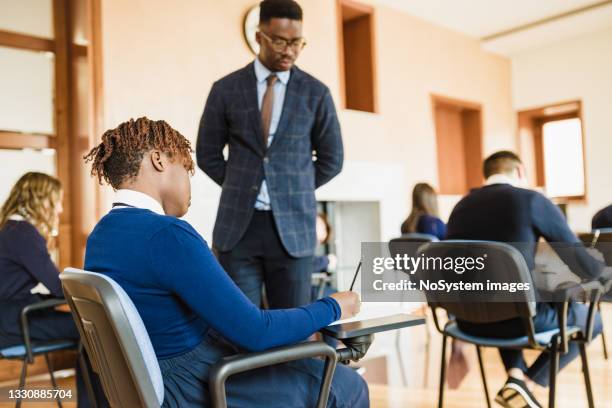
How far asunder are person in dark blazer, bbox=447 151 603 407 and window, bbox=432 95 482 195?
4685mm

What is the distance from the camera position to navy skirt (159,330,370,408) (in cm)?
114

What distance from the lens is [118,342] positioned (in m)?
1.04

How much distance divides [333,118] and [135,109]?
2.21 metres

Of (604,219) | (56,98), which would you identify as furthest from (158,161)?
(56,98)

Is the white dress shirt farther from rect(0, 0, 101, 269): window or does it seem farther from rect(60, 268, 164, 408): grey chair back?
rect(0, 0, 101, 269): window

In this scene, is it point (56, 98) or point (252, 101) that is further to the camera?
point (56, 98)

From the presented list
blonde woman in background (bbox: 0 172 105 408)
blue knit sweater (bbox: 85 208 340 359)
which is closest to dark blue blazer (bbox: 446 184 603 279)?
blue knit sweater (bbox: 85 208 340 359)

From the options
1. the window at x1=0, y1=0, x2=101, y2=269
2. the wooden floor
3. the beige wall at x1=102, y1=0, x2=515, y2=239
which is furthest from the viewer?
the beige wall at x1=102, y1=0, x2=515, y2=239

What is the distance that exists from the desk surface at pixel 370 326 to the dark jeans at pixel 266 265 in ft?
2.11

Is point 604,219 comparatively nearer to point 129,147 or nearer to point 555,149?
point 129,147

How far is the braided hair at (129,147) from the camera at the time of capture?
47.5 inches

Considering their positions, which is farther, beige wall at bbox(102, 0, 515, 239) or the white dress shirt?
beige wall at bbox(102, 0, 515, 239)

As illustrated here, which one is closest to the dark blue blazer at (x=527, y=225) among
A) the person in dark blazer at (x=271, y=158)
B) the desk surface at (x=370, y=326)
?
the person in dark blazer at (x=271, y=158)

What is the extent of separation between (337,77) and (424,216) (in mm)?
1783
